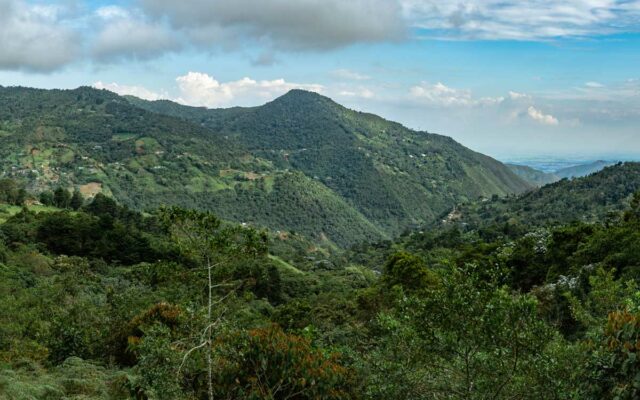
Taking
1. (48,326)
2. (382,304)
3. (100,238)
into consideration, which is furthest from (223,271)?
(100,238)

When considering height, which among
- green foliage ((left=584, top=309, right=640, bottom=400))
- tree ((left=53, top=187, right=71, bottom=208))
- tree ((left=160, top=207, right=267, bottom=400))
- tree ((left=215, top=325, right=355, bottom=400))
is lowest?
tree ((left=53, top=187, right=71, bottom=208))

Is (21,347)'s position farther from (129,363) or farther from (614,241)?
(614,241)

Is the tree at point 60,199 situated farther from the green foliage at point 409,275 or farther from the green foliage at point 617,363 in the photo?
the green foliage at point 617,363

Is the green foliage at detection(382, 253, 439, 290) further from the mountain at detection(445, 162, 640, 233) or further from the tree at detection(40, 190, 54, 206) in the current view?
the tree at detection(40, 190, 54, 206)

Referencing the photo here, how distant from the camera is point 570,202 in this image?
113250mm

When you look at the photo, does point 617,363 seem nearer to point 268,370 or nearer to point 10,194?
point 268,370

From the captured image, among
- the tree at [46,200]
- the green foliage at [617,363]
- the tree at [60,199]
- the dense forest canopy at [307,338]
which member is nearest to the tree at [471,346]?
the dense forest canopy at [307,338]

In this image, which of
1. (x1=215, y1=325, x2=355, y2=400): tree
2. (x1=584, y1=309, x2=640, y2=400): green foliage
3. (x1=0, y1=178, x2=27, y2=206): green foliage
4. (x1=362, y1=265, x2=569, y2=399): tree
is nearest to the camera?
(x1=584, y1=309, x2=640, y2=400): green foliage

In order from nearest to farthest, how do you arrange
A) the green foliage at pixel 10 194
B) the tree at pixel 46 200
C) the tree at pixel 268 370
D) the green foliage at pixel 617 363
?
the green foliage at pixel 617 363, the tree at pixel 268 370, the green foliage at pixel 10 194, the tree at pixel 46 200

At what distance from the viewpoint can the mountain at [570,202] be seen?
10362 centimetres

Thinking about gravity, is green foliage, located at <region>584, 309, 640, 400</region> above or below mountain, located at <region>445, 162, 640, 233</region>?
above

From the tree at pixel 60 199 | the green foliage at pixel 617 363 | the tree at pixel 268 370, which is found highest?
the green foliage at pixel 617 363

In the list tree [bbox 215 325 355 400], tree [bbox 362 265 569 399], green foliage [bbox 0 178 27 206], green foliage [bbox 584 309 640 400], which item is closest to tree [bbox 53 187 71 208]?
green foliage [bbox 0 178 27 206]

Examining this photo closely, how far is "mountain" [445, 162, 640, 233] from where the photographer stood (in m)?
104
